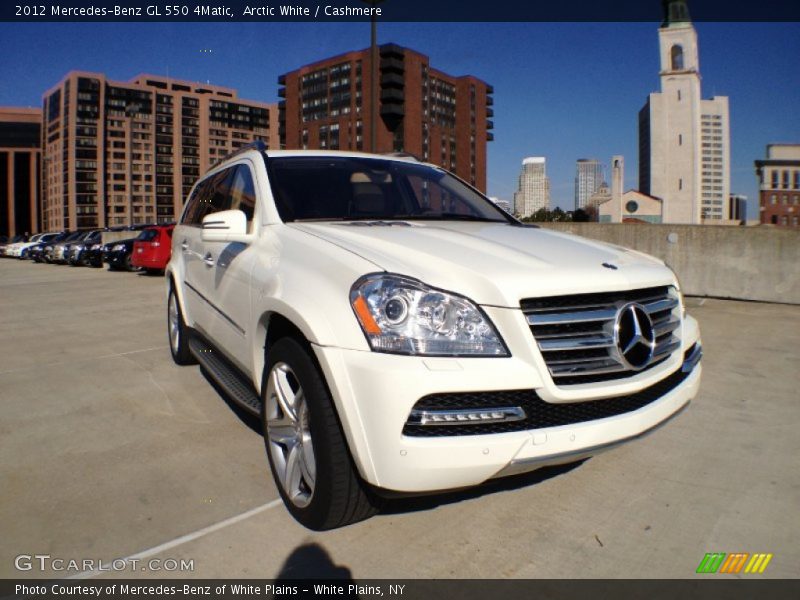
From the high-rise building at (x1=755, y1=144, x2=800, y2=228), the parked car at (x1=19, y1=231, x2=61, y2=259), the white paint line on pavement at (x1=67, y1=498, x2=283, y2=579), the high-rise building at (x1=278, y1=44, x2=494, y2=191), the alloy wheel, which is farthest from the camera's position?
the high-rise building at (x1=755, y1=144, x2=800, y2=228)

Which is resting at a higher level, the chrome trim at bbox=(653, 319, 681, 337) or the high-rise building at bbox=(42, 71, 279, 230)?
the high-rise building at bbox=(42, 71, 279, 230)

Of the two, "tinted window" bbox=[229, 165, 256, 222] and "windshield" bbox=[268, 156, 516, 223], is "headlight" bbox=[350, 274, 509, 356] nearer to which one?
"windshield" bbox=[268, 156, 516, 223]

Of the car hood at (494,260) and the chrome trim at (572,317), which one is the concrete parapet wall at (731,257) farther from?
the chrome trim at (572,317)

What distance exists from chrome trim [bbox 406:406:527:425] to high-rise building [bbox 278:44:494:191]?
11667 centimetres

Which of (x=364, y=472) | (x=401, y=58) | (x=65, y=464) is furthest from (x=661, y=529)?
(x=401, y=58)

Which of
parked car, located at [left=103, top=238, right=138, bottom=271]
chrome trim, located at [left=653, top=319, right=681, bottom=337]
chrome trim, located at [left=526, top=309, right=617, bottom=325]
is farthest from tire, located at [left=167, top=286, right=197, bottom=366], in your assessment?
parked car, located at [left=103, top=238, right=138, bottom=271]

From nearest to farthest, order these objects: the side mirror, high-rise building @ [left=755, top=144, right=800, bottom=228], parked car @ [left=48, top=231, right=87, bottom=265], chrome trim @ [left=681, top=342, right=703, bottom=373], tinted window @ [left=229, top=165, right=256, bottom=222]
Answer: chrome trim @ [left=681, top=342, right=703, bottom=373] < the side mirror < tinted window @ [left=229, top=165, right=256, bottom=222] < parked car @ [left=48, top=231, right=87, bottom=265] < high-rise building @ [left=755, top=144, right=800, bottom=228]

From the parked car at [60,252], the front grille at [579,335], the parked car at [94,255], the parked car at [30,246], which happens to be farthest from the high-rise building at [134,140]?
the front grille at [579,335]

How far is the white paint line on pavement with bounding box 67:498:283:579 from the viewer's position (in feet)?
7.74

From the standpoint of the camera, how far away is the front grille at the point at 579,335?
2260 mm

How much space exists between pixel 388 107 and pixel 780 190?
279 feet
